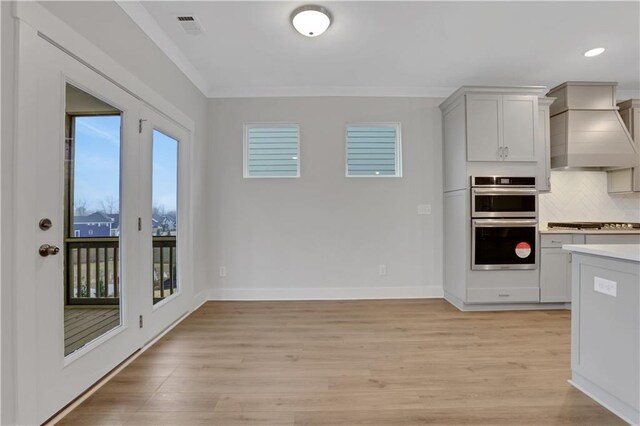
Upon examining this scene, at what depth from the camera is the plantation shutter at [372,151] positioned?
409 centimetres

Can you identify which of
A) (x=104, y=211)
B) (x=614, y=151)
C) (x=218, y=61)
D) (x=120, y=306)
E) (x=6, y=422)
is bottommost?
(x=6, y=422)

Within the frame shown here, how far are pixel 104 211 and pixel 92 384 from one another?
3.77 ft

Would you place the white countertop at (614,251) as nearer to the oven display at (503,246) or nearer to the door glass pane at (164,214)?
the oven display at (503,246)

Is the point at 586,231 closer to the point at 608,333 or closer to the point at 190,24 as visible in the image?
the point at 608,333

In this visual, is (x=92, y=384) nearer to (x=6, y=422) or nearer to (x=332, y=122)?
(x=6, y=422)

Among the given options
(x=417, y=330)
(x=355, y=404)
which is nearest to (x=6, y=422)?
(x=355, y=404)

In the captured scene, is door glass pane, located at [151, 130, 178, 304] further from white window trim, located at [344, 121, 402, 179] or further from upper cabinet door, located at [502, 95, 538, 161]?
upper cabinet door, located at [502, 95, 538, 161]

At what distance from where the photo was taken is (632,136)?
388cm

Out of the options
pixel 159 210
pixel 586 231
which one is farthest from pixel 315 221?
pixel 586 231

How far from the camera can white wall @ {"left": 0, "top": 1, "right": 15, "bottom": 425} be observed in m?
1.37

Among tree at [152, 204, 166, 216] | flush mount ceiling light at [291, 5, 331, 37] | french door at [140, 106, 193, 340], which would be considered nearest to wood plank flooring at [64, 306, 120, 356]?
french door at [140, 106, 193, 340]

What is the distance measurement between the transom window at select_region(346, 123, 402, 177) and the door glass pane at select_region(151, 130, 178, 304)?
7.19 ft

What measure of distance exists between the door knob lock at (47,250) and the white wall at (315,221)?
2.38m

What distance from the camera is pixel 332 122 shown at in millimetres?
4020
